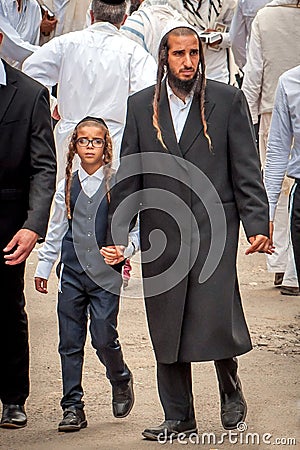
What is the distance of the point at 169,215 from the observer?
6.08 meters

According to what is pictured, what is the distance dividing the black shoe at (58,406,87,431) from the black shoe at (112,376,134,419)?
7.1 inches

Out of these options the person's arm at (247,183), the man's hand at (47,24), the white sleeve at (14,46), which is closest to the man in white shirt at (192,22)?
the white sleeve at (14,46)

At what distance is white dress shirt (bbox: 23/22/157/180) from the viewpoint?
28.5 ft

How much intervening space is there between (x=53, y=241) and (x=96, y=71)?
7.90 feet

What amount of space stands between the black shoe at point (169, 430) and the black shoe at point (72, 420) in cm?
33

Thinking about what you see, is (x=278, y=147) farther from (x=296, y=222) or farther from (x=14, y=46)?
(x=14, y=46)

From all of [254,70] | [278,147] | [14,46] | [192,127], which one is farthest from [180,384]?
[14,46]

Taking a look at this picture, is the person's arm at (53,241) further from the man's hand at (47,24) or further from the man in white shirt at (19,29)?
the man's hand at (47,24)

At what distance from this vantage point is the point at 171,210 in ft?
19.9

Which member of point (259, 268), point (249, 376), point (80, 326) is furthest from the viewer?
point (259, 268)

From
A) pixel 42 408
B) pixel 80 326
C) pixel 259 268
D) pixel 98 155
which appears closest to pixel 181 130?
pixel 98 155

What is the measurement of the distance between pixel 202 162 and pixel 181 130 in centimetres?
19

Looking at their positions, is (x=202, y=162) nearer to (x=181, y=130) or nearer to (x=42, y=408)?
(x=181, y=130)

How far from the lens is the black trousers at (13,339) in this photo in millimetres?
6387
